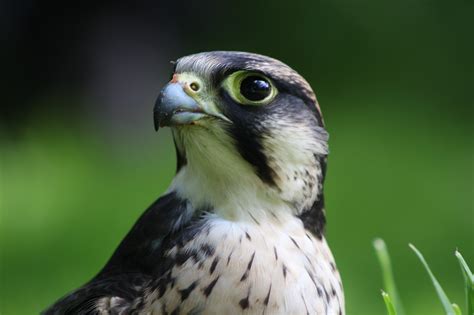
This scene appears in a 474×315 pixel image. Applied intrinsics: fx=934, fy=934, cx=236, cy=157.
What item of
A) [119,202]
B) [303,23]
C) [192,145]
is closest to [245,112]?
[192,145]

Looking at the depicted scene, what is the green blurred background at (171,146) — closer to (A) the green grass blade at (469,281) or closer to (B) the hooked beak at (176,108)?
(A) the green grass blade at (469,281)

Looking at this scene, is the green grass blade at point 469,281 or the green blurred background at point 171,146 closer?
the green grass blade at point 469,281

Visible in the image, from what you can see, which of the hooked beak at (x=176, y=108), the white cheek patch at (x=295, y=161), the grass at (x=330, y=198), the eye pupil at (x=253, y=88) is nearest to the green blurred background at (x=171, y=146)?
the grass at (x=330, y=198)

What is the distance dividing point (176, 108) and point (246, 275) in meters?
0.41

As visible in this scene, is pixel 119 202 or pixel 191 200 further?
pixel 119 202

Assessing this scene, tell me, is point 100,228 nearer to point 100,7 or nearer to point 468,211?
point 468,211

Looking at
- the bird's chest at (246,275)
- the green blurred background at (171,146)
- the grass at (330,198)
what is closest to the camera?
the bird's chest at (246,275)

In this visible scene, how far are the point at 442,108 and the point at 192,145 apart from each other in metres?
5.74

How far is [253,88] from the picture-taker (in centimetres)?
221

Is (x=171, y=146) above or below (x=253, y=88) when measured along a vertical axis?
below

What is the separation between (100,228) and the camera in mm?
5289

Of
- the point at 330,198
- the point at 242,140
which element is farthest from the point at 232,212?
the point at 330,198

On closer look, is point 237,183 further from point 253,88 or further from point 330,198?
point 330,198

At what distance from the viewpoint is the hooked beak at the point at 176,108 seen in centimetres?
207
